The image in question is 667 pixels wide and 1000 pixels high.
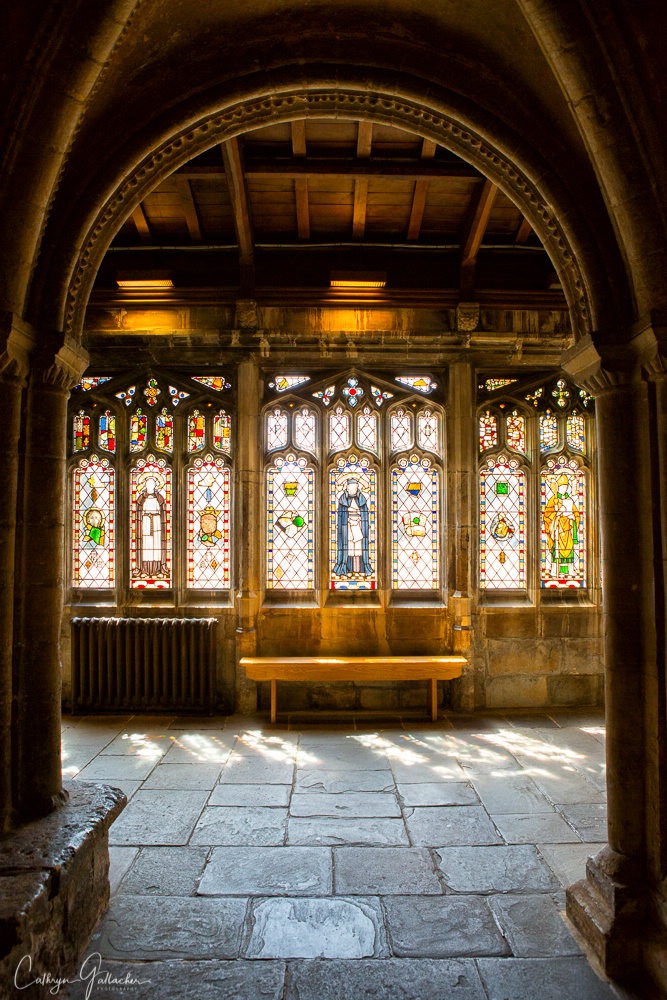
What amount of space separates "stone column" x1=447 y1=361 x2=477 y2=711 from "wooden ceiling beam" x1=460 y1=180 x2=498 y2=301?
72cm

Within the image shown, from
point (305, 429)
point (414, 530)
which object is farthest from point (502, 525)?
point (305, 429)

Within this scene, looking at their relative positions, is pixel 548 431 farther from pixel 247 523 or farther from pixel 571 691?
pixel 247 523

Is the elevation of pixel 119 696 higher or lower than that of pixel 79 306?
lower

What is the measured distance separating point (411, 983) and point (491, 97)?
142 inches

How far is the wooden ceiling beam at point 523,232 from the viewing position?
5061 mm

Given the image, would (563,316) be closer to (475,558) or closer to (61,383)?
(475,558)

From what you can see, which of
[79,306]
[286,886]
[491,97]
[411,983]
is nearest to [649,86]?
[491,97]

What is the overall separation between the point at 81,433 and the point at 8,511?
11.9 ft

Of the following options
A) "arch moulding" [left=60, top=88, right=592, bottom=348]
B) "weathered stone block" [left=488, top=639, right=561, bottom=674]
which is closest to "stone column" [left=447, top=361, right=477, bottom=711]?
"weathered stone block" [left=488, top=639, right=561, bottom=674]

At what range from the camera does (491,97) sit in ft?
8.38

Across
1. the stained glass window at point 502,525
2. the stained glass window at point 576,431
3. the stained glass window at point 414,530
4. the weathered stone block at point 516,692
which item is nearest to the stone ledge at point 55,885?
the stained glass window at point 414,530

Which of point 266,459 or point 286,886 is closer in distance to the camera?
point 286,886

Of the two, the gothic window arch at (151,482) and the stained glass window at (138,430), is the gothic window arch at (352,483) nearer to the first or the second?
the gothic window arch at (151,482)

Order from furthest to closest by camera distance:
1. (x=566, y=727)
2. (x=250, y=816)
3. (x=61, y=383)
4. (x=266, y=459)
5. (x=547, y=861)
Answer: (x=266, y=459) → (x=566, y=727) → (x=250, y=816) → (x=547, y=861) → (x=61, y=383)
